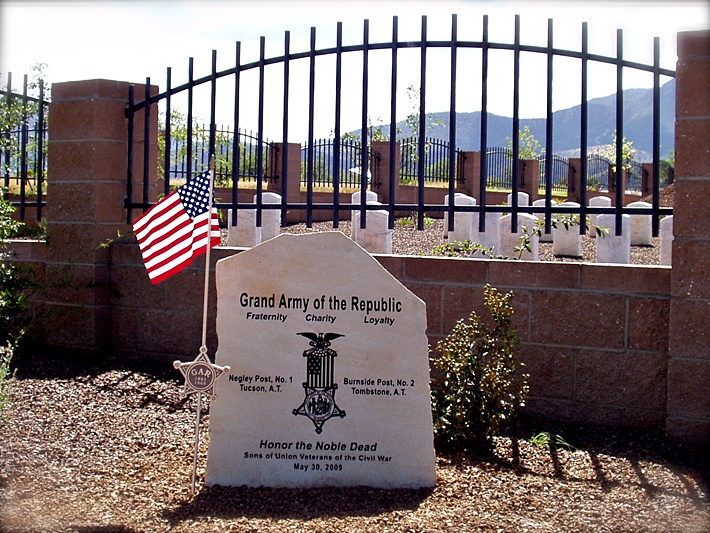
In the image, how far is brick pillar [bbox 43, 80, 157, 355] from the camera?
691cm

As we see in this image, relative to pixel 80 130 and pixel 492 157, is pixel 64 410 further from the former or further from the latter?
pixel 492 157

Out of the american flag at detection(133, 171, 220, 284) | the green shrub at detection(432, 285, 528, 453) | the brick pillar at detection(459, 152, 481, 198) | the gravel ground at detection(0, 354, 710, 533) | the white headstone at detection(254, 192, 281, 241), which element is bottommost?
the gravel ground at detection(0, 354, 710, 533)

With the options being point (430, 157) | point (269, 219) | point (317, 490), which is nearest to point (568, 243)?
point (269, 219)

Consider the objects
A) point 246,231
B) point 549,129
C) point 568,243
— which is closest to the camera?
point 549,129

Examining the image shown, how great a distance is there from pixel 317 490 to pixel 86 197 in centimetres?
389

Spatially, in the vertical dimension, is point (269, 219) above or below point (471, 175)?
below

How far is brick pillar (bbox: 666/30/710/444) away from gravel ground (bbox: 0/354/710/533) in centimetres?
31

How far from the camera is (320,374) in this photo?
4238mm

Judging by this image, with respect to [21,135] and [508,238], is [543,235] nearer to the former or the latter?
[508,238]

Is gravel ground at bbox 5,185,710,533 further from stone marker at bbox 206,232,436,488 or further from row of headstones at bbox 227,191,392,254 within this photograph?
row of headstones at bbox 227,191,392,254

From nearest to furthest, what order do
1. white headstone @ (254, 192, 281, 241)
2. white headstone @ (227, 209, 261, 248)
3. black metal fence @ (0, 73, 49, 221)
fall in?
black metal fence @ (0, 73, 49, 221) → white headstone @ (227, 209, 261, 248) → white headstone @ (254, 192, 281, 241)

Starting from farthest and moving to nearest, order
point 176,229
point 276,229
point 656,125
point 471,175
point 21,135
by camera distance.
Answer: point 471,175, point 276,229, point 21,135, point 656,125, point 176,229

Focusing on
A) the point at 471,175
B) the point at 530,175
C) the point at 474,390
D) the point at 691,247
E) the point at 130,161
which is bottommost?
the point at 474,390

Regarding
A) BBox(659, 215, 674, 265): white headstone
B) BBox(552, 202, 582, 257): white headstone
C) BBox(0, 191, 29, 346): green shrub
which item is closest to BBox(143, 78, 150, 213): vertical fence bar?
BBox(0, 191, 29, 346): green shrub
